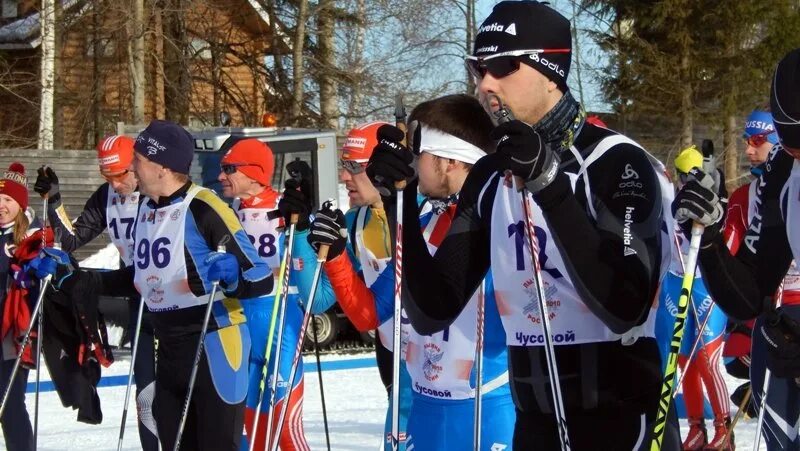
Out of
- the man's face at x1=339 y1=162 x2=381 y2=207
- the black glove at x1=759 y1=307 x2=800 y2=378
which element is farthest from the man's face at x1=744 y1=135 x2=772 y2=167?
the black glove at x1=759 y1=307 x2=800 y2=378

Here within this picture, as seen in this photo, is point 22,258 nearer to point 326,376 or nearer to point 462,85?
point 326,376

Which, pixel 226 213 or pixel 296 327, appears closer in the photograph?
pixel 226 213

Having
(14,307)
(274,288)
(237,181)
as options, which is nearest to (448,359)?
(274,288)

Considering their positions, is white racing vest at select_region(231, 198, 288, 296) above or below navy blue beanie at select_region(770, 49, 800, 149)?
below

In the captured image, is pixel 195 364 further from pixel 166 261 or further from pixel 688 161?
pixel 688 161

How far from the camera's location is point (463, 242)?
11.1 feet

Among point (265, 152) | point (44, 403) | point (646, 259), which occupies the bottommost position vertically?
point (44, 403)

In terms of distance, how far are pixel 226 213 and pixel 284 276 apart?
92cm

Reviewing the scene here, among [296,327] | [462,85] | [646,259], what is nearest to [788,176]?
[646,259]

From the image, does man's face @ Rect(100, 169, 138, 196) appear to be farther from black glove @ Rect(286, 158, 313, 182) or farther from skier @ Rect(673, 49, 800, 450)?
skier @ Rect(673, 49, 800, 450)

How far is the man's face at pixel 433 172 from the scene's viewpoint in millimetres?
4242

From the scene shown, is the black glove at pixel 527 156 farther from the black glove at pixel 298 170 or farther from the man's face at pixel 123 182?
the man's face at pixel 123 182

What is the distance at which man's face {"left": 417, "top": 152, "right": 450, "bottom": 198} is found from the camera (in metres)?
4.24

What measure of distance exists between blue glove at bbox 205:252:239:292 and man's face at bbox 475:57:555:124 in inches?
98.0
